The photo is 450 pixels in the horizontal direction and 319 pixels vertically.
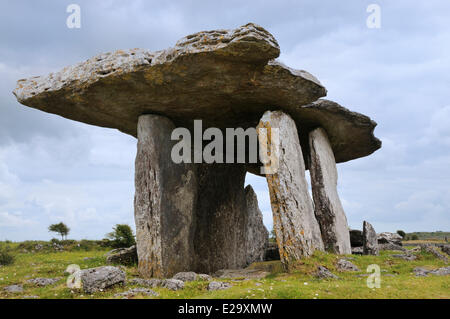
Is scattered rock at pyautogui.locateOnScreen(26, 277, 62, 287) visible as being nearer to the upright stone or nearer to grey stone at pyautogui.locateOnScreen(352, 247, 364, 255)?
the upright stone

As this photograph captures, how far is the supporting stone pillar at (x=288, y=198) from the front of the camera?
10.6 metres

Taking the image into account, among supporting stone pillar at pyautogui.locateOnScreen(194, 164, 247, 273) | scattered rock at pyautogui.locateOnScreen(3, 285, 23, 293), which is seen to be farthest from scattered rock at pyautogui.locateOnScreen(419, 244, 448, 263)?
scattered rock at pyautogui.locateOnScreen(3, 285, 23, 293)

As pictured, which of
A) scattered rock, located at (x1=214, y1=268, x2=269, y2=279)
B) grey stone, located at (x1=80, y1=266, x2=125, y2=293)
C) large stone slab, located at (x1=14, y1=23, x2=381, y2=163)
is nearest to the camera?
grey stone, located at (x1=80, y1=266, x2=125, y2=293)

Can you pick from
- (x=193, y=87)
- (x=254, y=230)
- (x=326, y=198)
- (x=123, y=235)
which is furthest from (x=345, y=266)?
(x=123, y=235)

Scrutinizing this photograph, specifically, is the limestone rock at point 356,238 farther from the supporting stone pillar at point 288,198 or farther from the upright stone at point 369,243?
the supporting stone pillar at point 288,198

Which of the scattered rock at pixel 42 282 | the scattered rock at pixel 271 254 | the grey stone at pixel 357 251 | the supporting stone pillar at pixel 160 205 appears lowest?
the scattered rock at pixel 271 254

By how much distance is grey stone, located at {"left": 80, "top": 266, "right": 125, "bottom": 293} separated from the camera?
8.34m

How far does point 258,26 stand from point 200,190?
25.2 feet

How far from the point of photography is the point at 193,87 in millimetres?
11172

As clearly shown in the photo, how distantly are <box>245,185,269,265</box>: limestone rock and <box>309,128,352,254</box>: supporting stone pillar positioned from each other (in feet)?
13.2

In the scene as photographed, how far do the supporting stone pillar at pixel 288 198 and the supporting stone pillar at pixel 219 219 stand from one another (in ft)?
14.9

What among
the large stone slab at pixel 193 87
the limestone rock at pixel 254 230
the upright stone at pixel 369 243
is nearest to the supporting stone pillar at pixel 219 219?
the limestone rock at pixel 254 230

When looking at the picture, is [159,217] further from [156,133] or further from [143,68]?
[143,68]
